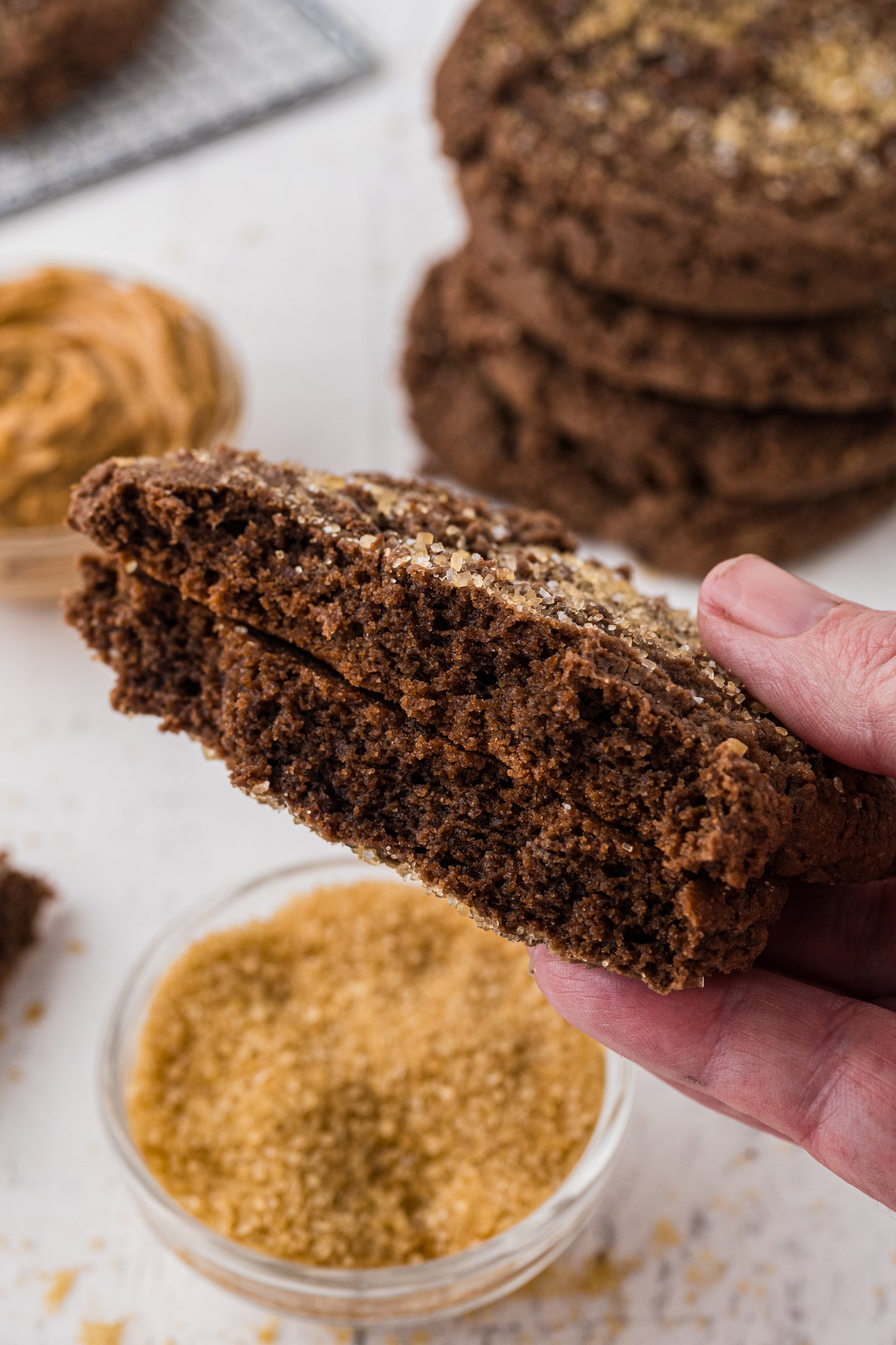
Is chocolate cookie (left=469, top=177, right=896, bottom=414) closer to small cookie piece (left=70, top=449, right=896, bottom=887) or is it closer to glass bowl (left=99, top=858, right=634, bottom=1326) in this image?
small cookie piece (left=70, top=449, right=896, bottom=887)

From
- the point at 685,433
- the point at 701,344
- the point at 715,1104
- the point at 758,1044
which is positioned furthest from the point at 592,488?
the point at 758,1044

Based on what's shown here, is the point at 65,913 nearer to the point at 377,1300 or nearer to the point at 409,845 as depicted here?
the point at 377,1300

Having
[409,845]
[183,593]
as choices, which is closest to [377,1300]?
[409,845]

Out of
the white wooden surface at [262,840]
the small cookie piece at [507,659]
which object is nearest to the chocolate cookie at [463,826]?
the small cookie piece at [507,659]

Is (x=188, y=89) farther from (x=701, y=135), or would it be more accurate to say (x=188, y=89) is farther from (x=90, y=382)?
(x=701, y=135)

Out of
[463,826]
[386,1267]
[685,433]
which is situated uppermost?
[463,826]

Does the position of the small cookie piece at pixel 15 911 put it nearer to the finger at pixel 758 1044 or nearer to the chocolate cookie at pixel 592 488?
the finger at pixel 758 1044
